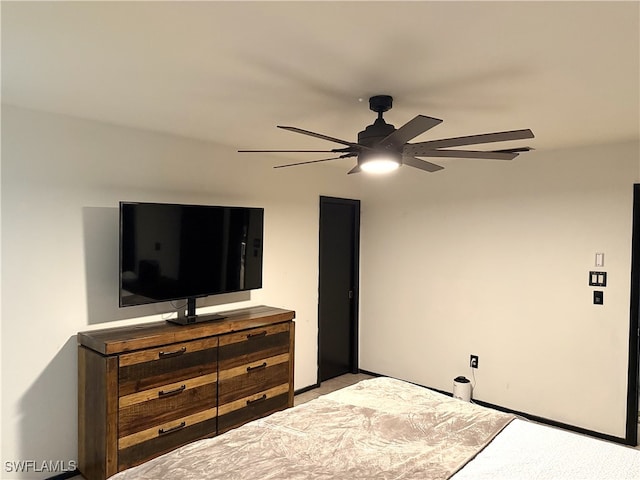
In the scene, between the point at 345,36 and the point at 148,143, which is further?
the point at 148,143

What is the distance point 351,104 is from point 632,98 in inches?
59.2

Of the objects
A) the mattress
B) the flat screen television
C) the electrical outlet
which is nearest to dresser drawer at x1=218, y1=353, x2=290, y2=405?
the flat screen television

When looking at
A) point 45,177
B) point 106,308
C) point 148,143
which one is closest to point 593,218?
point 148,143

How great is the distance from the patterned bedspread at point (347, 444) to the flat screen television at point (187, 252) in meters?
1.36

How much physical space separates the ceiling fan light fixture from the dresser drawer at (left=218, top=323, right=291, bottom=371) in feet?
5.77

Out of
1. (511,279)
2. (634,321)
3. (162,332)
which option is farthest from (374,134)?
(634,321)

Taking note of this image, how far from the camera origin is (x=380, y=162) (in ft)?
7.39

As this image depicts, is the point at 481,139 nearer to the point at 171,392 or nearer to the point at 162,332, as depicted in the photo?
the point at 162,332

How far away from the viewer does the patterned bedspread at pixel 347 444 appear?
6.01ft

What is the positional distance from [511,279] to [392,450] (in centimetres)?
265

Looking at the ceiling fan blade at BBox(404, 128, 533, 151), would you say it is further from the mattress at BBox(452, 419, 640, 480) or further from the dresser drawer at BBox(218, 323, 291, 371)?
the dresser drawer at BBox(218, 323, 291, 371)

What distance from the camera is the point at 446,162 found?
4480mm

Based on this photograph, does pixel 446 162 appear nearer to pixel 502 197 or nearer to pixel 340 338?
pixel 502 197

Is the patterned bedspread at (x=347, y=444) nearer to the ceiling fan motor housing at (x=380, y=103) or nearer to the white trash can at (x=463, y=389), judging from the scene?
the ceiling fan motor housing at (x=380, y=103)
